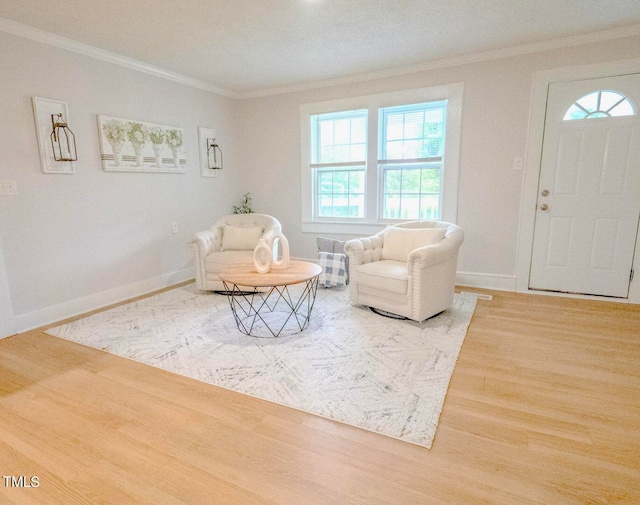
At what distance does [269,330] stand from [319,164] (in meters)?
2.59

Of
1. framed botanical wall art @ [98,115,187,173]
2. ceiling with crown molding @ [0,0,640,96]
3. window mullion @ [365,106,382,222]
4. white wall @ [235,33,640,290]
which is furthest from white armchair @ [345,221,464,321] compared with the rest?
framed botanical wall art @ [98,115,187,173]

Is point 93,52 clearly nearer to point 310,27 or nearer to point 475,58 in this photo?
point 310,27

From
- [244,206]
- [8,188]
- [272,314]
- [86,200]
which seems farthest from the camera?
[244,206]

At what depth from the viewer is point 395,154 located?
4180mm

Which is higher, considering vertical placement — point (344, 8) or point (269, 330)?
point (344, 8)

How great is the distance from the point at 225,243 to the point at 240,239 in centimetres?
18

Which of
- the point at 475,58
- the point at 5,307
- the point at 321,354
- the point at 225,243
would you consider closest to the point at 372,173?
the point at 475,58

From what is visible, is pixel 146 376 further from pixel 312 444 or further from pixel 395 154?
pixel 395 154

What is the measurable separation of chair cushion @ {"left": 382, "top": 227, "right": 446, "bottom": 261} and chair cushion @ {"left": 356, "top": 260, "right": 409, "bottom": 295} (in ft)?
0.36

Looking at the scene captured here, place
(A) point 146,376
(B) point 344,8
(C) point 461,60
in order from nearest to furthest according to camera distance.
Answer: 1. (A) point 146,376
2. (B) point 344,8
3. (C) point 461,60

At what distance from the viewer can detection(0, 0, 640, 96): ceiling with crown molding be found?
2527 mm

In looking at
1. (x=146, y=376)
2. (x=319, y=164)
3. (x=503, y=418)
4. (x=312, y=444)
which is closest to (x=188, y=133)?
(x=319, y=164)

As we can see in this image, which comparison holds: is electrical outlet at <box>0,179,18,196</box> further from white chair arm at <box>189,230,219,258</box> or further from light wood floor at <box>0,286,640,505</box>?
white chair arm at <box>189,230,219,258</box>

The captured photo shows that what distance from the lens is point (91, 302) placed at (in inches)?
135
